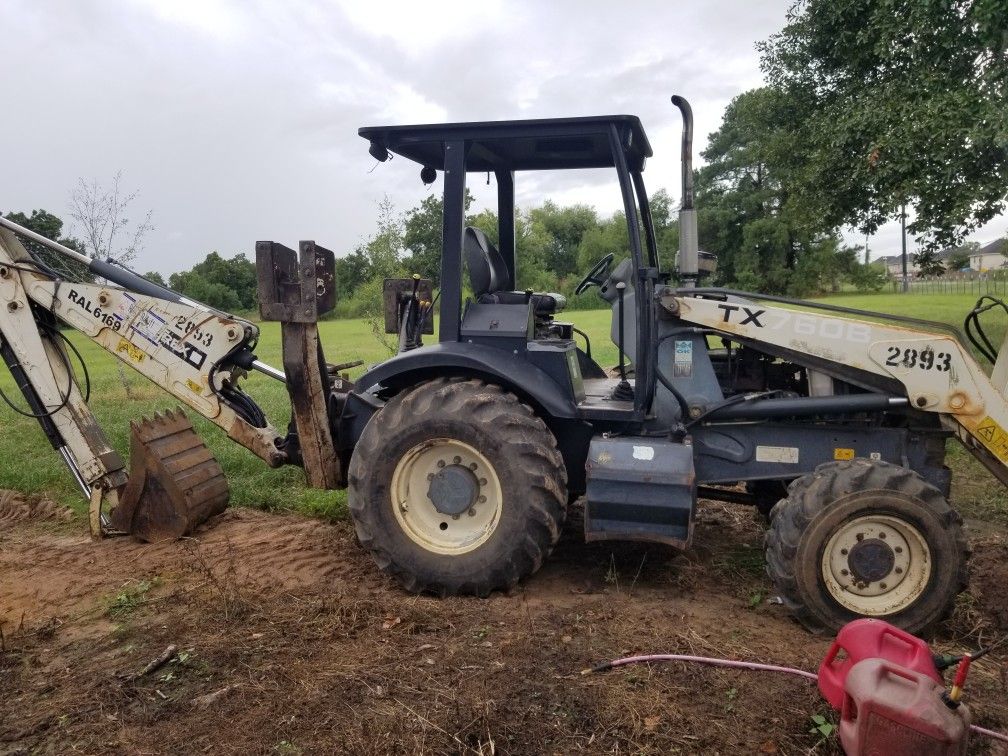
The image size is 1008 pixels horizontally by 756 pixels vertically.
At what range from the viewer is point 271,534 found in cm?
562

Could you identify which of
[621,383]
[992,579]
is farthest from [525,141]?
[992,579]

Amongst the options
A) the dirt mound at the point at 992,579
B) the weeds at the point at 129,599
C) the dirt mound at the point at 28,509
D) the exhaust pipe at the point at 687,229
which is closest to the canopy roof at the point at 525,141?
the exhaust pipe at the point at 687,229

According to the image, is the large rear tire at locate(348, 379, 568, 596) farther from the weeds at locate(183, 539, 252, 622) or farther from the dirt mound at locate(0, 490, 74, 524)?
the dirt mound at locate(0, 490, 74, 524)

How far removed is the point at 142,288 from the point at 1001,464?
542 cm

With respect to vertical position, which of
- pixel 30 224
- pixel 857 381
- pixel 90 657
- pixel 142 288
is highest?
pixel 30 224

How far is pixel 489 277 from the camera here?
4961mm

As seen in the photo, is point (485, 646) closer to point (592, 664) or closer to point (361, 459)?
point (592, 664)

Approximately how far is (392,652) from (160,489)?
2.59 metres

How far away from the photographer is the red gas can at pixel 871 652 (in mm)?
2891

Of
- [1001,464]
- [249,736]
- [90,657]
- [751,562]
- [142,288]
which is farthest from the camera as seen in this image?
[142,288]

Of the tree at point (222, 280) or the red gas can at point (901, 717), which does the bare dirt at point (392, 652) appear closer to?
the red gas can at point (901, 717)

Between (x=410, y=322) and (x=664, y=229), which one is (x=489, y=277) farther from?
(x=664, y=229)

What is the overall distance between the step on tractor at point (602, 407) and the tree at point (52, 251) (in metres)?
0.60

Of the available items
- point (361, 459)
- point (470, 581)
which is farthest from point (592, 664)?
point (361, 459)
